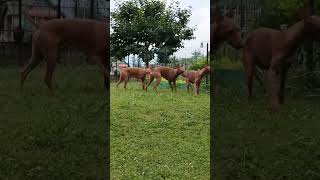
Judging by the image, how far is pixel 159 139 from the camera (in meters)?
3.30

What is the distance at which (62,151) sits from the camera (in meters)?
2.54

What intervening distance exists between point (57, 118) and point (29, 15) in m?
0.64

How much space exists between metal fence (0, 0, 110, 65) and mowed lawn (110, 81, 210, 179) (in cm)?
71

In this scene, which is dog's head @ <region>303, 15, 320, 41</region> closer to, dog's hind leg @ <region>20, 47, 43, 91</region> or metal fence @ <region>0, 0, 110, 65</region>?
metal fence @ <region>0, 0, 110, 65</region>

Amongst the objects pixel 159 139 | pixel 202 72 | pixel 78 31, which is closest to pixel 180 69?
pixel 202 72

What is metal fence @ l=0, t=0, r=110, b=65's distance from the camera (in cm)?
266

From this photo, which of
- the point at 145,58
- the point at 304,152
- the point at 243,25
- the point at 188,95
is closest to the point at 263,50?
the point at 243,25

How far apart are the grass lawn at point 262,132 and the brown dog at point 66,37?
84cm

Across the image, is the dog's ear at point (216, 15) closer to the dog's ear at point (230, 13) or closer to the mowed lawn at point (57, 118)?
the dog's ear at point (230, 13)

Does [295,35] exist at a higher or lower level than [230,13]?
lower

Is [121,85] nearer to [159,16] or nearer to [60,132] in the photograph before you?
[159,16]

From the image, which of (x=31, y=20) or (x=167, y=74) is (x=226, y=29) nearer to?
(x=31, y=20)

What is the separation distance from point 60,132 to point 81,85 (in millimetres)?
317

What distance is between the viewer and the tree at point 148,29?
6555 mm
